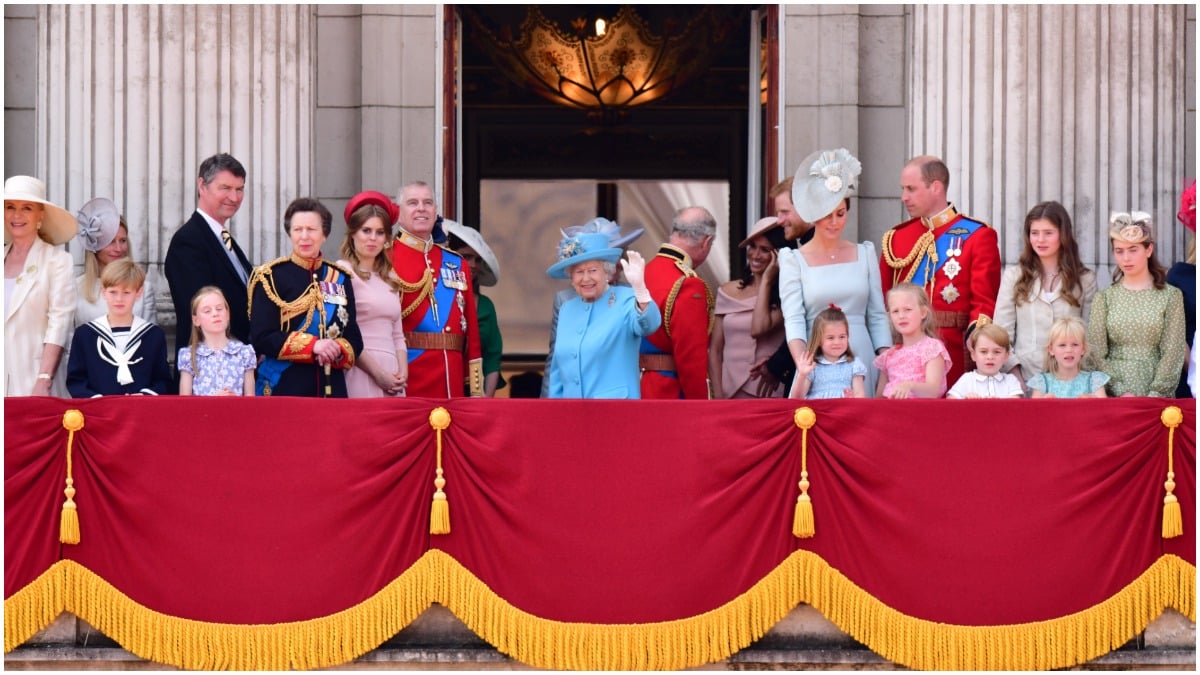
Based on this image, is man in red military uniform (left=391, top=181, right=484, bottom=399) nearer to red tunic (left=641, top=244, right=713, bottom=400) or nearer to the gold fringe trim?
red tunic (left=641, top=244, right=713, bottom=400)

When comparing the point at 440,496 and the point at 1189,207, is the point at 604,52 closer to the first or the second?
the point at 1189,207

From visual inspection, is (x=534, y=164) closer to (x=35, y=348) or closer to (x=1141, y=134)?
(x=1141, y=134)

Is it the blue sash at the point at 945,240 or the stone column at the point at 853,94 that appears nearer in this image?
the blue sash at the point at 945,240

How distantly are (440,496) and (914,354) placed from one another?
2.33 meters

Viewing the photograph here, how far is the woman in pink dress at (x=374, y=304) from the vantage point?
33.2 feet

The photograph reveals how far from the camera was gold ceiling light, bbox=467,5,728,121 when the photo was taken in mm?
16812

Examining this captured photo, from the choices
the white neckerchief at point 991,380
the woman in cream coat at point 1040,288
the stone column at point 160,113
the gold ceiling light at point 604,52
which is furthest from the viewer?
the gold ceiling light at point 604,52

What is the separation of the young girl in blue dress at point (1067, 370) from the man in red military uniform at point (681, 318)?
1.64m

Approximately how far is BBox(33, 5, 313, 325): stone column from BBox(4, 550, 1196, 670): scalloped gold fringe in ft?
11.0

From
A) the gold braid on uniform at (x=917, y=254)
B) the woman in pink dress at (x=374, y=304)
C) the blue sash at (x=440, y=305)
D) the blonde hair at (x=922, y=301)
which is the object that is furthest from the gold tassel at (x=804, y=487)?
the blue sash at (x=440, y=305)

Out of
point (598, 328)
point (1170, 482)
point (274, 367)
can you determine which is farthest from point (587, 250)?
point (1170, 482)

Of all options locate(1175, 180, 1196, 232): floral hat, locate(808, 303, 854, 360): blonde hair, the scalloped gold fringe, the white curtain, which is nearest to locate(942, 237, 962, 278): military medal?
locate(808, 303, 854, 360): blonde hair

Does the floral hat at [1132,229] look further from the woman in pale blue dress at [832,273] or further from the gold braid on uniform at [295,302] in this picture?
the gold braid on uniform at [295,302]

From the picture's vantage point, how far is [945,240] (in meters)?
10.6
